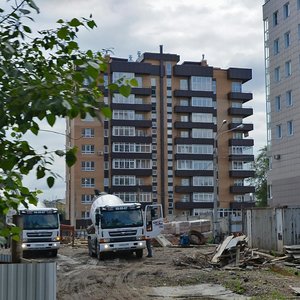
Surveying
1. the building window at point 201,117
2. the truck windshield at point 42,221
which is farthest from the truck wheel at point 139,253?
the building window at point 201,117

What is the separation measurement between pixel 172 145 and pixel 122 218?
247 feet

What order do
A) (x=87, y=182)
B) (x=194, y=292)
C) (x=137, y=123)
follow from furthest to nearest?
(x=137, y=123) → (x=87, y=182) → (x=194, y=292)

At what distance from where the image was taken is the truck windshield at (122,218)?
3003 cm

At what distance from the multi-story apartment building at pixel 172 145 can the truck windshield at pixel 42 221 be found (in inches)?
2393

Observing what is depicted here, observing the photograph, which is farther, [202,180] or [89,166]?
[202,180]

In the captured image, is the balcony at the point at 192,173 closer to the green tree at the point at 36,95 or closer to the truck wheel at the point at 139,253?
the truck wheel at the point at 139,253

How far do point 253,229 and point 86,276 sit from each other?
13153mm

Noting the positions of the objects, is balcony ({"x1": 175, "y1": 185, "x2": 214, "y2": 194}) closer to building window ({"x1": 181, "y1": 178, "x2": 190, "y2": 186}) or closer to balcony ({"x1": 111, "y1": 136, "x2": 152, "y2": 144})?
building window ({"x1": 181, "y1": 178, "x2": 190, "y2": 186})

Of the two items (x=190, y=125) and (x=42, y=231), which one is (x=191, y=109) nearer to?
(x=190, y=125)

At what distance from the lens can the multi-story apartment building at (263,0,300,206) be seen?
48.7 meters

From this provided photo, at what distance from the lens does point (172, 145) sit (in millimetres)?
105125

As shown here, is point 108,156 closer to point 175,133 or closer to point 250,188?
point 175,133

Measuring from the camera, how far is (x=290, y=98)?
5028 cm

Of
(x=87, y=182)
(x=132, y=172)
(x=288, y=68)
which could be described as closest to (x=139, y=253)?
(x=288, y=68)
